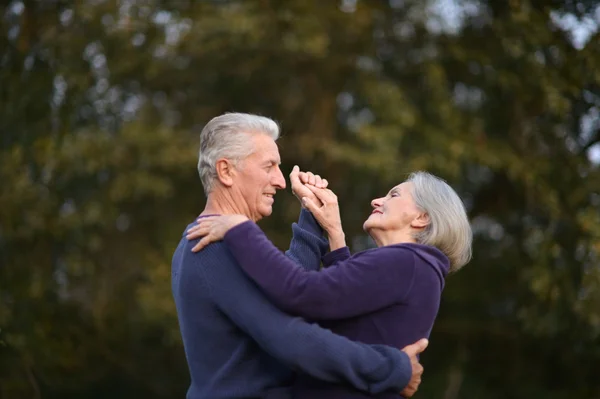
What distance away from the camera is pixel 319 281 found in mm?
2506

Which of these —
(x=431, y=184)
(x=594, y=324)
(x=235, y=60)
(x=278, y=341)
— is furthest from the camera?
(x=235, y=60)

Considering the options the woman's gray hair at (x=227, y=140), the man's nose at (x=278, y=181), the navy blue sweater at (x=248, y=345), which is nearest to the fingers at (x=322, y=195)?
the man's nose at (x=278, y=181)

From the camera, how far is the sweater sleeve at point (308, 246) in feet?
9.69

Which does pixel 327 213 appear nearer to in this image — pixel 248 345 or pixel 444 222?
pixel 444 222

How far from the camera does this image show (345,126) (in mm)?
11508

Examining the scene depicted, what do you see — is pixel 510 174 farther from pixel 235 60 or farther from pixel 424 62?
pixel 235 60

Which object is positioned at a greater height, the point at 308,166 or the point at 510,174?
the point at 510,174


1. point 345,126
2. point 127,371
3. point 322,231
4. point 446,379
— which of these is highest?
point 322,231

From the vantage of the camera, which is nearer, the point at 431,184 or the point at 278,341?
the point at 278,341

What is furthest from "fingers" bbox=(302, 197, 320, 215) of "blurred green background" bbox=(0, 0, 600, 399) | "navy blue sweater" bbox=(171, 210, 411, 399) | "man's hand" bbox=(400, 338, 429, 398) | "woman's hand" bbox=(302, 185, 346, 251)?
"blurred green background" bbox=(0, 0, 600, 399)

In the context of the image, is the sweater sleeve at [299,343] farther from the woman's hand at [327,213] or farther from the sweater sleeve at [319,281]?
the woman's hand at [327,213]

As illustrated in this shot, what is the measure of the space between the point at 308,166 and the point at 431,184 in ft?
27.7

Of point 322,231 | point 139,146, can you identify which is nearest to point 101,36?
point 139,146

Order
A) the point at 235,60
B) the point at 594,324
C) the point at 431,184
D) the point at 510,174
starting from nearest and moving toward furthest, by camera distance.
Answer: the point at 431,184
the point at 594,324
the point at 510,174
the point at 235,60
